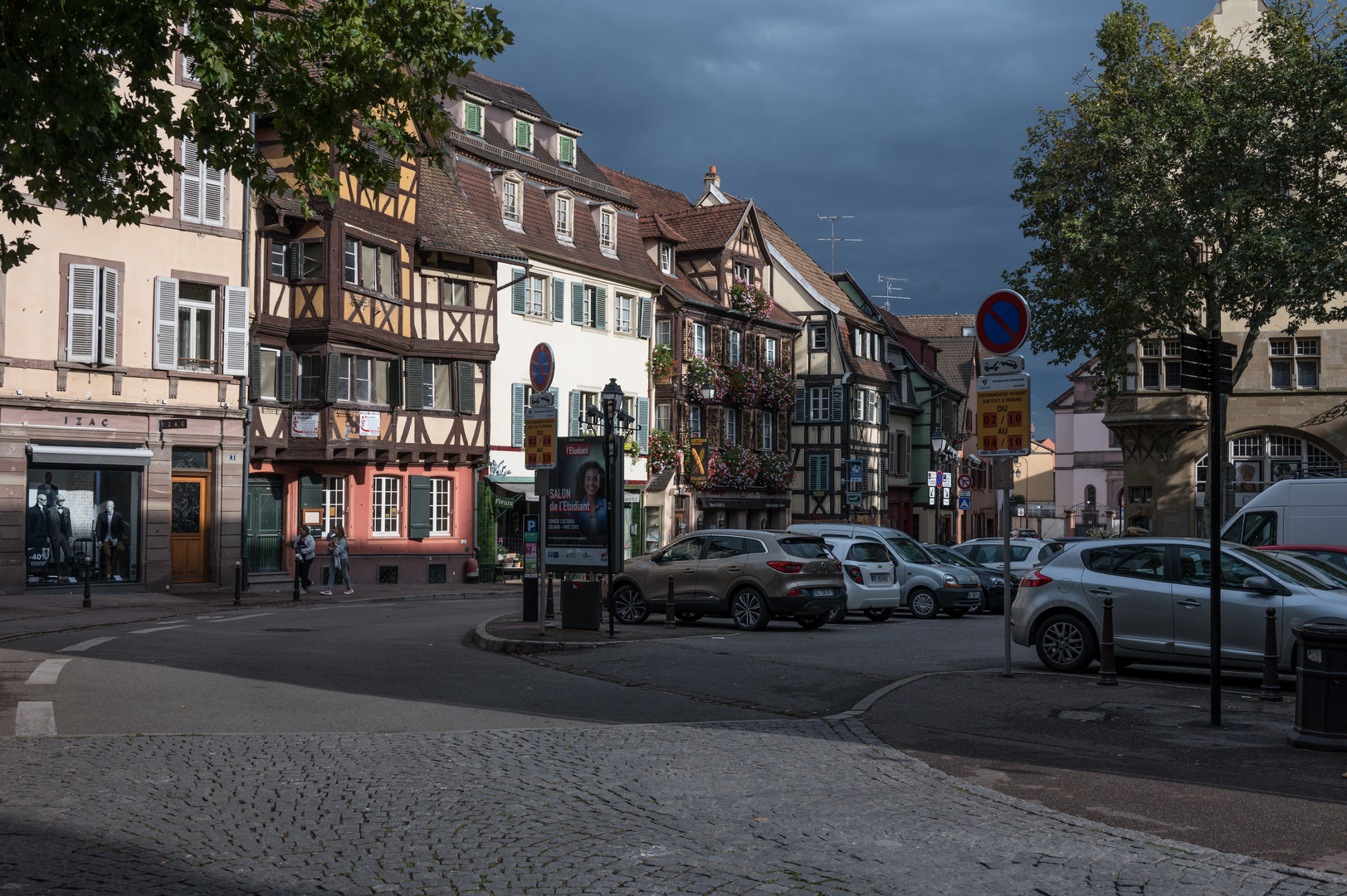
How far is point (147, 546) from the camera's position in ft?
96.0

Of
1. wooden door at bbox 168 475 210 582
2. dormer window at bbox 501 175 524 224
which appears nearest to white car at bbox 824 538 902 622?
wooden door at bbox 168 475 210 582

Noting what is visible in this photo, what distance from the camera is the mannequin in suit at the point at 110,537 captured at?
28.8 meters

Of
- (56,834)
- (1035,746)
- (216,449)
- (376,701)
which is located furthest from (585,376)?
(56,834)

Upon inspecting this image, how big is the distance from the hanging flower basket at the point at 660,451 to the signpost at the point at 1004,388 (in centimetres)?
3260

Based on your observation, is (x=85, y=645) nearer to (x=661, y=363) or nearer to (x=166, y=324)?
(x=166, y=324)

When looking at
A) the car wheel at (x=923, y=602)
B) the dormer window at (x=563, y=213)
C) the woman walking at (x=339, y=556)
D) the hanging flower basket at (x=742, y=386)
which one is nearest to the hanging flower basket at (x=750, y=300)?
the hanging flower basket at (x=742, y=386)

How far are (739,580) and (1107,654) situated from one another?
817 centimetres

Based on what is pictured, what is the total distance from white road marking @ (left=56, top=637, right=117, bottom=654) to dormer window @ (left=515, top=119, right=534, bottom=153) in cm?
2782

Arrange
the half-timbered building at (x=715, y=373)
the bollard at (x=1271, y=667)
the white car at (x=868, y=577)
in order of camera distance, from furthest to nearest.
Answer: the half-timbered building at (x=715, y=373) < the white car at (x=868, y=577) < the bollard at (x=1271, y=667)

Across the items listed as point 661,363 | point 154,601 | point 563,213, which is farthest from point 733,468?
point 154,601

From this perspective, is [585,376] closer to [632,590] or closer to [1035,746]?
[632,590]

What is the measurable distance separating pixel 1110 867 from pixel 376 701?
736 cm

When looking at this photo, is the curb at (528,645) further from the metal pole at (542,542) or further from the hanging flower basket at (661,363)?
the hanging flower basket at (661,363)

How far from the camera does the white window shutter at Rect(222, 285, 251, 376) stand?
3027cm
